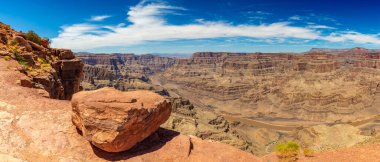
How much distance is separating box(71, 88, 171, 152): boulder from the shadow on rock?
30cm

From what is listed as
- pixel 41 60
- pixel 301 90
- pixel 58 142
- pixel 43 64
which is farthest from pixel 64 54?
pixel 301 90

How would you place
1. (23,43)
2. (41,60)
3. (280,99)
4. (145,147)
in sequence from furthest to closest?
(280,99) → (23,43) → (41,60) → (145,147)

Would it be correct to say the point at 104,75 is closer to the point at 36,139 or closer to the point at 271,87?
the point at 271,87

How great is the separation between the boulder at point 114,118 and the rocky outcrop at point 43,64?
7.17 meters

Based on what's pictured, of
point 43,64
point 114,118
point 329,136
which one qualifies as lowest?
point 329,136

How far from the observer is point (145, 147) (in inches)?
492

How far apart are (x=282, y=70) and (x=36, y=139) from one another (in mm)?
197424

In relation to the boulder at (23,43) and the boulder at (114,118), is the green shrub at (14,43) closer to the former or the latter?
the boulder at (23,43)

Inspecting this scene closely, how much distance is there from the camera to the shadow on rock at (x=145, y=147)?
11.6 metres

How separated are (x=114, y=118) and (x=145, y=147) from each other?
2330mm

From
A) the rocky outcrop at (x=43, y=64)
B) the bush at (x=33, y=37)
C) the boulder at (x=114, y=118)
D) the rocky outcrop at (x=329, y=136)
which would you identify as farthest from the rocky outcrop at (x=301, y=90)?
the boulder at (x=114, y=118)

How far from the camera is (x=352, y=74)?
17012 cm

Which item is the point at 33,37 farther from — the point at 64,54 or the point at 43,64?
the point at 43,64

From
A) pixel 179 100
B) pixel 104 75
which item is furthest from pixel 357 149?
pixel 104 75
